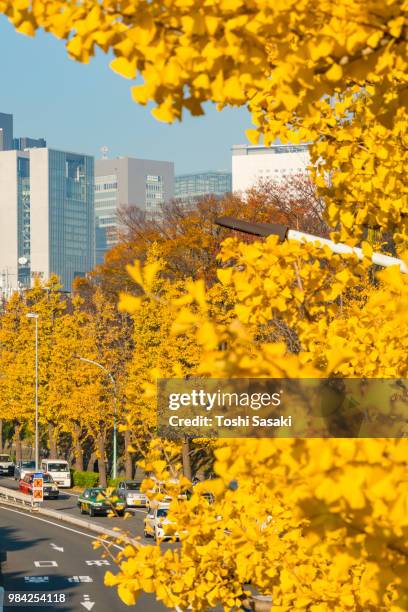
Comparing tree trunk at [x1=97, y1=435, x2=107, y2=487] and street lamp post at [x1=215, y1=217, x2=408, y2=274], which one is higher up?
street lamp post at [x1=215, y1=217, x2=408, y2=274]

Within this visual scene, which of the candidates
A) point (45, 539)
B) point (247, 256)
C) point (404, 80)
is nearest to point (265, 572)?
point (247, 256)

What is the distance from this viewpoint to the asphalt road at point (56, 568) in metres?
28.0

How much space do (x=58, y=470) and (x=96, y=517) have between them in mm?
15910

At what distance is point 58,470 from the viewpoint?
66750mm

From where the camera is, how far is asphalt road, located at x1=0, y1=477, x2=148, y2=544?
44.0 meters

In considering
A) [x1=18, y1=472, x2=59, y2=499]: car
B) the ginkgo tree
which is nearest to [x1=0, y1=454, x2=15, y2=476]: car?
[x1=18, y1=472, x2=59, y2=499]: car

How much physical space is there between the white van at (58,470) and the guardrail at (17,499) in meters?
3.89

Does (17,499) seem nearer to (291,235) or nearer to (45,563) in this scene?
(45,563)

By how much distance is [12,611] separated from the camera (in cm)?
2634

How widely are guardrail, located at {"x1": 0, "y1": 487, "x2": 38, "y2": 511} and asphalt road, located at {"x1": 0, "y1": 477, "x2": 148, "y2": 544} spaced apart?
911mm

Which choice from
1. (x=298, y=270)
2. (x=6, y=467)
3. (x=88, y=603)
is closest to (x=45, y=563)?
(x=88, y=603)

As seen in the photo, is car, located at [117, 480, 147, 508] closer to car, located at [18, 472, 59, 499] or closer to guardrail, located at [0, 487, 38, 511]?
guardrail, located at [0, 487, 38, 511]

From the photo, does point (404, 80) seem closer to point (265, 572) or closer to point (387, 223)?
point (387, 223)

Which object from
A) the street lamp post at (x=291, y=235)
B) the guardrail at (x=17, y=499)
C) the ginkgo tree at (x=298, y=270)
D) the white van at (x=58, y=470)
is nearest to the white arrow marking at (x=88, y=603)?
the street lamp post at (x=291, y=235)
